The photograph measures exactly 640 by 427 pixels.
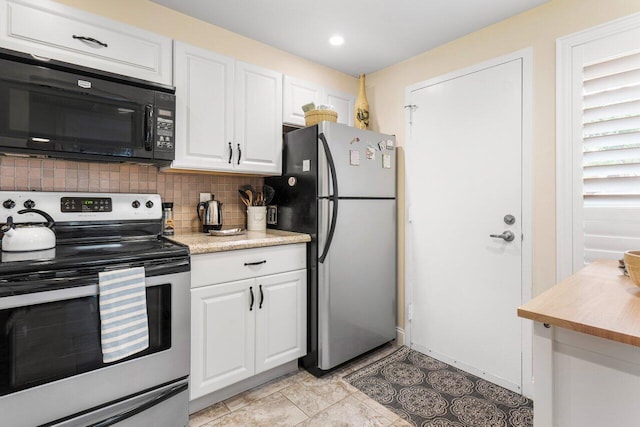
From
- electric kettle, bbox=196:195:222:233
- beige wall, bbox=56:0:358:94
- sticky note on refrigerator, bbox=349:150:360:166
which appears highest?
beige wall, bbox=56:0:358:94

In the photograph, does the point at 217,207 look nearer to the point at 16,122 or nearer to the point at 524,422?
the point at 16,122

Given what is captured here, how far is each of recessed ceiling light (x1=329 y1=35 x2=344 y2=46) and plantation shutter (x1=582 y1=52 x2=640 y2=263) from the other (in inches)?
59.2

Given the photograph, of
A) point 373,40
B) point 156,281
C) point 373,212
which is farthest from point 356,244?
point 373,40

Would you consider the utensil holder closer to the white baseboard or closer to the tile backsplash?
the tile backsplash

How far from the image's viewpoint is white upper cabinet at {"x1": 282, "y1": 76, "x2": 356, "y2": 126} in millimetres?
2447

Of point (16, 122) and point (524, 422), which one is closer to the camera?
point (16, 122)

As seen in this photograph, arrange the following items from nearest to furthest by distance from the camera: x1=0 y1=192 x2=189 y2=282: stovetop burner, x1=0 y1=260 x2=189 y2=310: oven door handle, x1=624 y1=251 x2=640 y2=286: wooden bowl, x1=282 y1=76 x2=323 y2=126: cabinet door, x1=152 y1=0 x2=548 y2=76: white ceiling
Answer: x1=624 y1=251 x2=640 y2=286: wooden bowl < x1=0 y1=260 x2=189 y2=310: oven door handle < x1=0 y1=192 x2=189 y2=282: stovetop burner < x1=152 y1=0 x2=548 y2=76: white ceiling < x1=282 y1=76 x2=323 y2=126: cabinet door

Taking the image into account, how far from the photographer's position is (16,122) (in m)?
1.47

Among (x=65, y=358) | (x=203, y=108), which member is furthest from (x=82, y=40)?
(x=65, y=358)

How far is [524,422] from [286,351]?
139 cm

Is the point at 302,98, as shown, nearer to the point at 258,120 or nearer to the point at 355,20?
the point at 258,120

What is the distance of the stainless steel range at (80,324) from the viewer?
4.08 ft

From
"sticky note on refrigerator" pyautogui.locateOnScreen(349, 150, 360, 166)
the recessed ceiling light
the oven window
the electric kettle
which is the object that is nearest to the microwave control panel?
the electric kettle

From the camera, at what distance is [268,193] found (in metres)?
2.50
